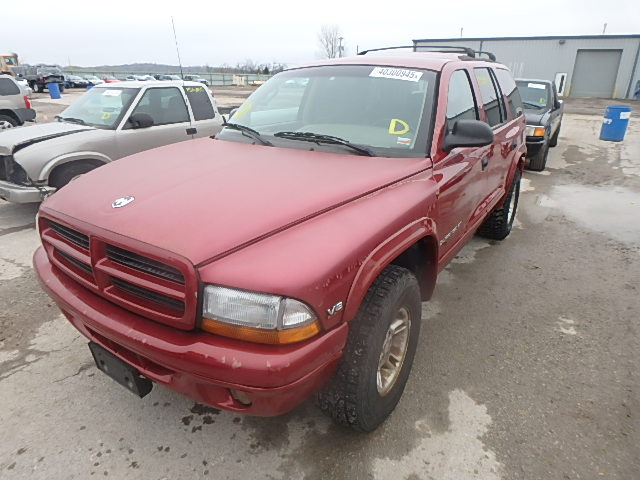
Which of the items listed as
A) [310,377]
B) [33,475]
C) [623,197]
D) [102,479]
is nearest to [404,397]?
[310,377]

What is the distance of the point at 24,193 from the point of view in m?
4.77

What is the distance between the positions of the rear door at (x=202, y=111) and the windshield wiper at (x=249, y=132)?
3.18 m

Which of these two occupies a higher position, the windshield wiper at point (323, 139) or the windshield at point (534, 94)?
the windshield wiper at point (323, 139)

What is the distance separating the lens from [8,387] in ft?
8.33

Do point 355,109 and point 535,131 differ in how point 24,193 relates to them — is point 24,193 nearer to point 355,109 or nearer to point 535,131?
point 355,109

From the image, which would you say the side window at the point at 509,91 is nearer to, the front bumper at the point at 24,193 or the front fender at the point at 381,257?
the front fender at the point at 381,257

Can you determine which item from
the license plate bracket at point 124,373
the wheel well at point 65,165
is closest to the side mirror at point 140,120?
the wheel well at point 65,165

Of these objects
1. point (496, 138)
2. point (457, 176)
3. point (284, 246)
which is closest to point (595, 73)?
point (496, 138)

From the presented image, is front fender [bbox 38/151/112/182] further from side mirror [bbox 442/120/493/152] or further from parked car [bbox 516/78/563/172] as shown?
parked car [bbox 516/78/563/172]

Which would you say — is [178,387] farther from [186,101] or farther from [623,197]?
[623,197]

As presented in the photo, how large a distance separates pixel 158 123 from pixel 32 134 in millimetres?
1483

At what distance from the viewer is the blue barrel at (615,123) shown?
37.3 feet

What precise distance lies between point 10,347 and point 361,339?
2.56m

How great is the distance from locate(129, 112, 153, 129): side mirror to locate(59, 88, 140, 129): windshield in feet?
Result: 0.60
